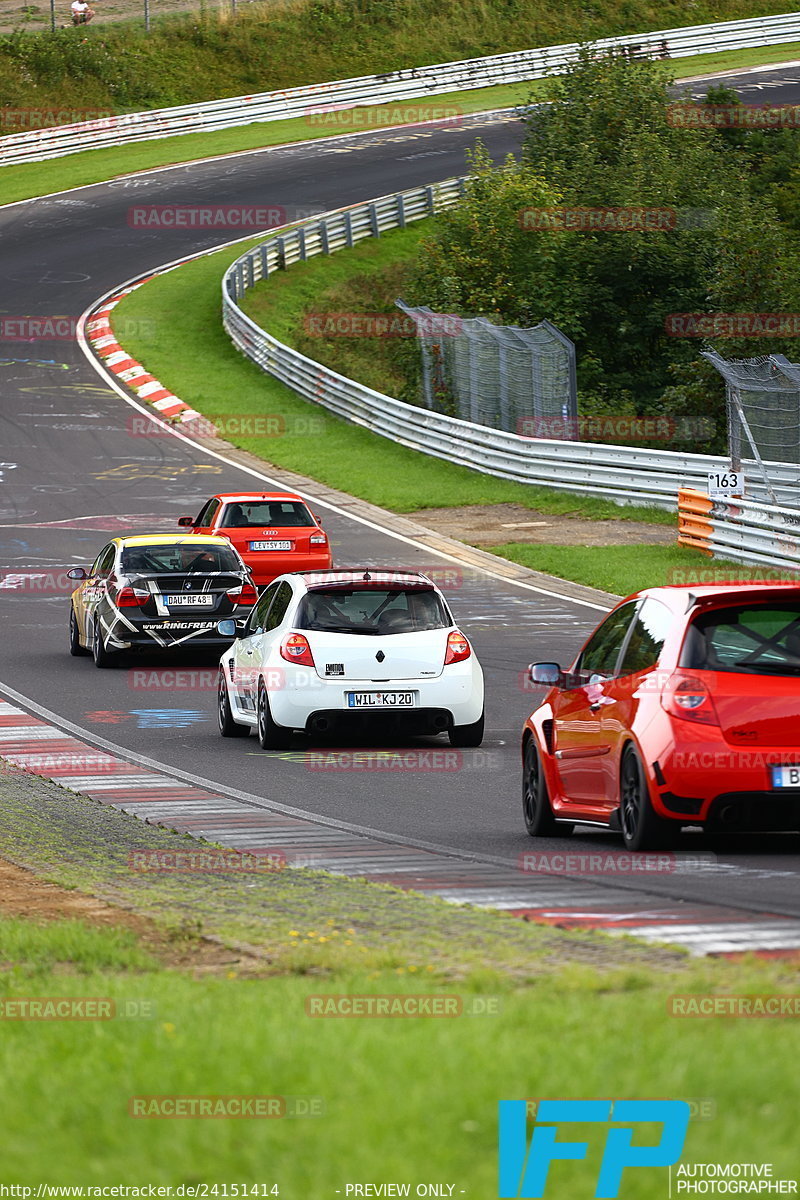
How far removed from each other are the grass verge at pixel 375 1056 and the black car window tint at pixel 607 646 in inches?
122

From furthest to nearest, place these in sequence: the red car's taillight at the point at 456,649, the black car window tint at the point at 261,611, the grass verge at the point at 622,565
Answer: the grass verge at the point at 622,565
the black car window tint at the point at 261,611
the red car's taillight at the point at 456,649

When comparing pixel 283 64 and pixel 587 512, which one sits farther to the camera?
pixel 283 64

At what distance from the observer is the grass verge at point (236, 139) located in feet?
212

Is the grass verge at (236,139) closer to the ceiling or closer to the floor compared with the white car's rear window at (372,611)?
closer to the ceiling

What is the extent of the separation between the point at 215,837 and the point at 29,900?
Answer: 1.92 meters

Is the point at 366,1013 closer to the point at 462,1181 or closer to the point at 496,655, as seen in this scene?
the point at 462,1181

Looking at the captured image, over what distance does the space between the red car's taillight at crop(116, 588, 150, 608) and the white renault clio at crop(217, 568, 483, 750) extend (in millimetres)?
5144

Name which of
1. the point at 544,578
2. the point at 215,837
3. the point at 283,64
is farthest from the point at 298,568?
the point at 283,64

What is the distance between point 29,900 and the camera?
8.53 m

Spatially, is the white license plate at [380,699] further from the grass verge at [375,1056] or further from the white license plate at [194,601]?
the grass verge at [375,1056]

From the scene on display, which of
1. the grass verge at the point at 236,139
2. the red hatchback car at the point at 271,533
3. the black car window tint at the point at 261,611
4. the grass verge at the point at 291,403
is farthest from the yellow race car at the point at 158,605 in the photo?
the grass verge at the point at 236,139

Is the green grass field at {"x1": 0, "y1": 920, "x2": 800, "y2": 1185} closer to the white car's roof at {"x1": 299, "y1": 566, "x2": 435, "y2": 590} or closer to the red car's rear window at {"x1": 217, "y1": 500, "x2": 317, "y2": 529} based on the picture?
the white car's roof at {"x1": 299, "y1": 566, "x2": 435, "y2": 590}

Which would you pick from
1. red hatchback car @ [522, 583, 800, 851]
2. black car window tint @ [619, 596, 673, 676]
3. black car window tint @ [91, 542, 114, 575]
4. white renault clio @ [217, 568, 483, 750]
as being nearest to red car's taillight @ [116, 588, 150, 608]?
black car window tint @ [91, 542, 114, 575]

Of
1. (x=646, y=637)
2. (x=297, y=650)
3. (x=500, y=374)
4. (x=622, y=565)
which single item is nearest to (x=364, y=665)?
(x=297, y=650)
